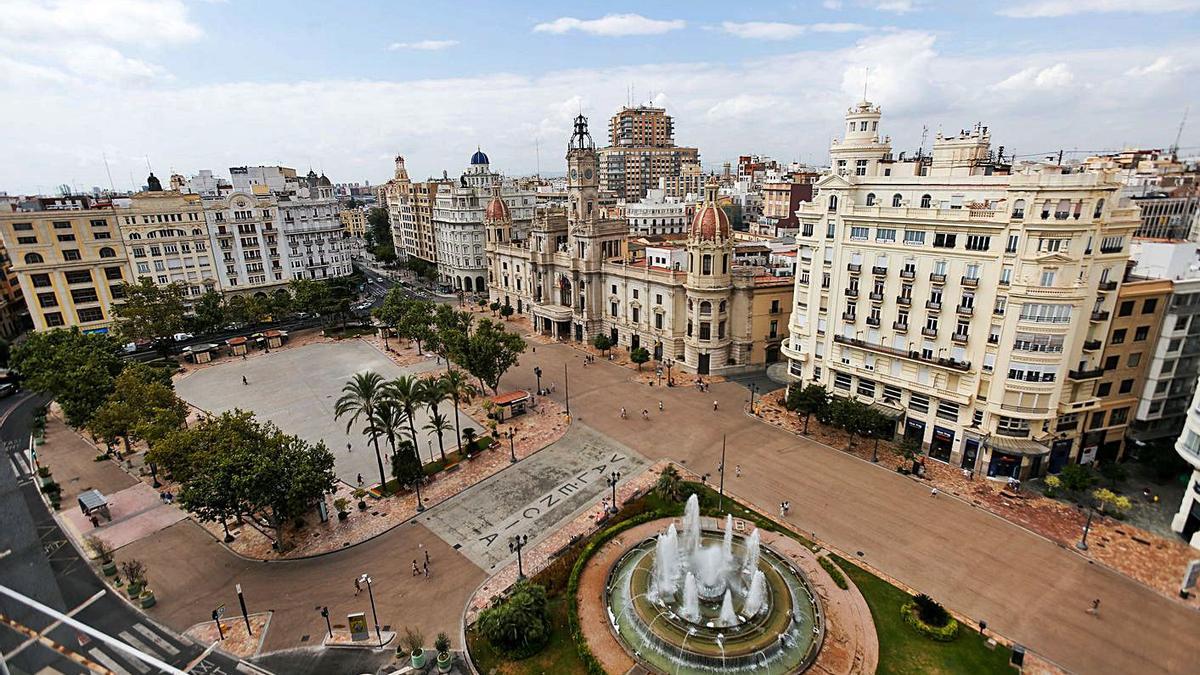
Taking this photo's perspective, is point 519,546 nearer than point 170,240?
Yes

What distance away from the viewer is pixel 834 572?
128ft

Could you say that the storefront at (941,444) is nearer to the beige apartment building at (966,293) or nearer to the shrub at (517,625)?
the beige apartment building at (966,293)

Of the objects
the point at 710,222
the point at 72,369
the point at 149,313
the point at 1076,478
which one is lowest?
the point at 1076,478

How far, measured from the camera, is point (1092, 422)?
1984 inches

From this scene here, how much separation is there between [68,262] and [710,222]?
4168 inches

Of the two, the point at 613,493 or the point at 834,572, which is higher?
the point at 613,493

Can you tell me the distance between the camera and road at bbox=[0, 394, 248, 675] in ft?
40.7

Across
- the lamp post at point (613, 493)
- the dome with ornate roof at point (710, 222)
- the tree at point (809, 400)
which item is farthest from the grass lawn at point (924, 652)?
the dome with ornate roof at point (710, 222)

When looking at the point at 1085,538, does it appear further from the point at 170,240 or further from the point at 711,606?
the point at 170,240

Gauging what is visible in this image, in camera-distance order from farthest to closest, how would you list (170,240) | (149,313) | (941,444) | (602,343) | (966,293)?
(170,240) → (602,343) → (149,313) → (941,444) → (966,293)

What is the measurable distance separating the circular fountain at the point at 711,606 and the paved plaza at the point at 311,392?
29111 millimetres

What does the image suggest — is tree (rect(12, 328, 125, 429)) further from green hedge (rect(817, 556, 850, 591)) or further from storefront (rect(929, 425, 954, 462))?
storefront (rect(929, 425, 954, 462))

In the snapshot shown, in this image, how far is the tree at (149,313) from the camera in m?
84.5

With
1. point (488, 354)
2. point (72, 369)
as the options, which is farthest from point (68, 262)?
point (488, 354)
